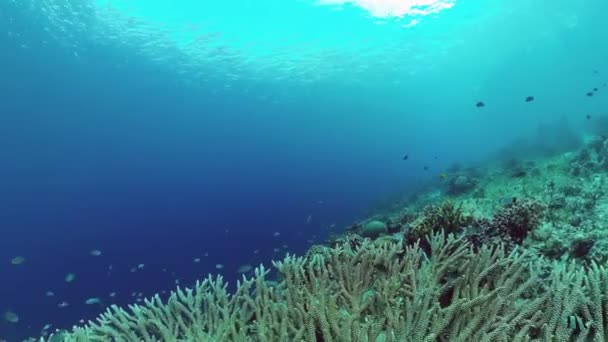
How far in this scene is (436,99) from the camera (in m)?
109

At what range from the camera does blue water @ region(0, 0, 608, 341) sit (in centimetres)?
3841

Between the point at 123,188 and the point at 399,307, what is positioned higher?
the point at 123,188

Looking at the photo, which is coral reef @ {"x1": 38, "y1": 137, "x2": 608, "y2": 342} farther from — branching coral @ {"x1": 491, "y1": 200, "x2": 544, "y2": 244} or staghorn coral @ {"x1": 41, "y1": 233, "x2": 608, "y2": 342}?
branching coral @ {"x1": 491, "y1": 200, "x2": 544, "y2": 244}

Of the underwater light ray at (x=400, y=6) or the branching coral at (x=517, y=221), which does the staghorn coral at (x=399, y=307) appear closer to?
the branching coral at (x=517, y=221)

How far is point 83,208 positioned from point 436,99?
9189cm

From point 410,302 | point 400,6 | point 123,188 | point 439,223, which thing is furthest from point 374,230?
point 123,188

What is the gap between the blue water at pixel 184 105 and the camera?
3841 cm

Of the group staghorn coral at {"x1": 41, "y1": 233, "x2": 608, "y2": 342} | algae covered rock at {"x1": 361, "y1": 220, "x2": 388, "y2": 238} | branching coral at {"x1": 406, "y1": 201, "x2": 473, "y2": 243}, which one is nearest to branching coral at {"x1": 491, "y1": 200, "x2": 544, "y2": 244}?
branching coral at {"x1": 406, "y1": 201, "x2": 473, "y2": 243}

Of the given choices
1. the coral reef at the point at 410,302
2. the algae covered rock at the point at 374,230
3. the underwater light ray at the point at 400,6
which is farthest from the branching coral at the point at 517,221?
the underwater light ray at the point at 400,6

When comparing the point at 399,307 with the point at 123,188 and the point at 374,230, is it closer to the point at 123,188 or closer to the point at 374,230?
the point at 374,230

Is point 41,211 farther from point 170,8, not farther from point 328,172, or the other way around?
point 328,172

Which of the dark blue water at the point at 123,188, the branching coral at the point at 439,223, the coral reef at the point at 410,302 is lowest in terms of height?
the coral reef at the point at 410,302

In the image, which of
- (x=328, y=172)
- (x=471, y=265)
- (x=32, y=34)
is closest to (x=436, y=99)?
(x=328, y=172)

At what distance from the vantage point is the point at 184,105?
231 ft
